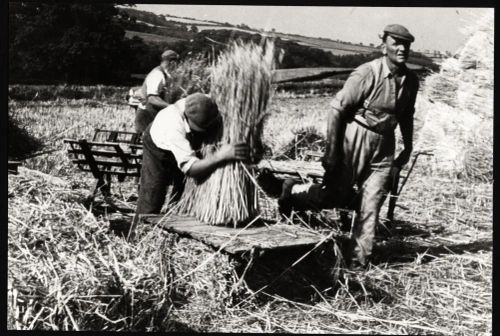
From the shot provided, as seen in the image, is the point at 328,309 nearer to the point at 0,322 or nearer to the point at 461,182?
the point at 0,322

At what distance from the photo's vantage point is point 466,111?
922 centimetres

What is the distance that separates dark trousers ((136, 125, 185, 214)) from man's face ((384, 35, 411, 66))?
1780 millimetres

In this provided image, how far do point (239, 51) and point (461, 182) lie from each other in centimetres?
539

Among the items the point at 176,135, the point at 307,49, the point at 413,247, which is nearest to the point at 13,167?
the point at 176,135

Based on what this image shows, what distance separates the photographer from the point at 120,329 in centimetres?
365

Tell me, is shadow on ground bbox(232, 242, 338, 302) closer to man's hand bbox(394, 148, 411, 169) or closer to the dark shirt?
the dark shirt

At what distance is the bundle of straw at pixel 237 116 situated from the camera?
423 cm

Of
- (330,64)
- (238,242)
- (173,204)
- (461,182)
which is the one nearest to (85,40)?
(461,182)

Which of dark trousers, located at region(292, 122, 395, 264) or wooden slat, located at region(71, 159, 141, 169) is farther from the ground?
dark trousers, located at region(292, 122, 395, 264)

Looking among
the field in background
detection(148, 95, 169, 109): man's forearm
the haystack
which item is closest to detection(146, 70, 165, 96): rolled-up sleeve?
detection(148, 95, 169, 109): man's forearm

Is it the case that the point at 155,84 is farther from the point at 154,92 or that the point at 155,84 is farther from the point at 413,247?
the point at 413,247

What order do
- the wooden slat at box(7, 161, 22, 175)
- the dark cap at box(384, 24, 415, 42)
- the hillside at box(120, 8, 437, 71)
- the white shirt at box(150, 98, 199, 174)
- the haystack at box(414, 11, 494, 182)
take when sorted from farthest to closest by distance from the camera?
the hillside at box(120, 8, 437, 71) < the haystack at box(414, 11, 494, 182) < the dark cap at box(384, 24, 415, 42) < the wooden slat at box(7, 161, 22, 175) < the white shirt at box(150, 98, 199, 174)

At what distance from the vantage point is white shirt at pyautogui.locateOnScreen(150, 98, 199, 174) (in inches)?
169

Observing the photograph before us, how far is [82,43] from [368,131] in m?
8.10
